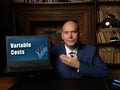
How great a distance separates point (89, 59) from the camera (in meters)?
2.56

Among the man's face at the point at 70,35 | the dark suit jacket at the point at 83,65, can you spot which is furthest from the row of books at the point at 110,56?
the man's face at the point at 70,35

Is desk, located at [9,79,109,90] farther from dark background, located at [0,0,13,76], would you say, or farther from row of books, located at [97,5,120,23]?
row of books, located at [97,5,120,23]

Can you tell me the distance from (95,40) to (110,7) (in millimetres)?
504

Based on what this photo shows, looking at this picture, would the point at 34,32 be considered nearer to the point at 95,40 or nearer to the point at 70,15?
the point at 70,15

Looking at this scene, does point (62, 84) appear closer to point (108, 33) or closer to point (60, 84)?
point (60, 84)

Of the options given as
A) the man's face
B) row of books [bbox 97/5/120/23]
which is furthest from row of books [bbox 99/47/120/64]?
the man's face

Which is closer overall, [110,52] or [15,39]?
[15,39]

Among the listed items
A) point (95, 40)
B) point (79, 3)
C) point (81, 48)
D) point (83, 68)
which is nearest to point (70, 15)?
point (79, 3)

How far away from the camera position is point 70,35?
250cm

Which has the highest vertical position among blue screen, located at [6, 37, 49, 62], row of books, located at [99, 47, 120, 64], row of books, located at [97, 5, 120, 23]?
row of books, located at [97, 5, 120, 23]

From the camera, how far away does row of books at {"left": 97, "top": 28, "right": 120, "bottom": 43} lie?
3.79 meters

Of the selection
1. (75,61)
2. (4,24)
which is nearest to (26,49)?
(75,61)

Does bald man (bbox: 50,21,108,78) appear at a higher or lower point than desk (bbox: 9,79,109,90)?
higher

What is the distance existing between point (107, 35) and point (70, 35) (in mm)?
1420
